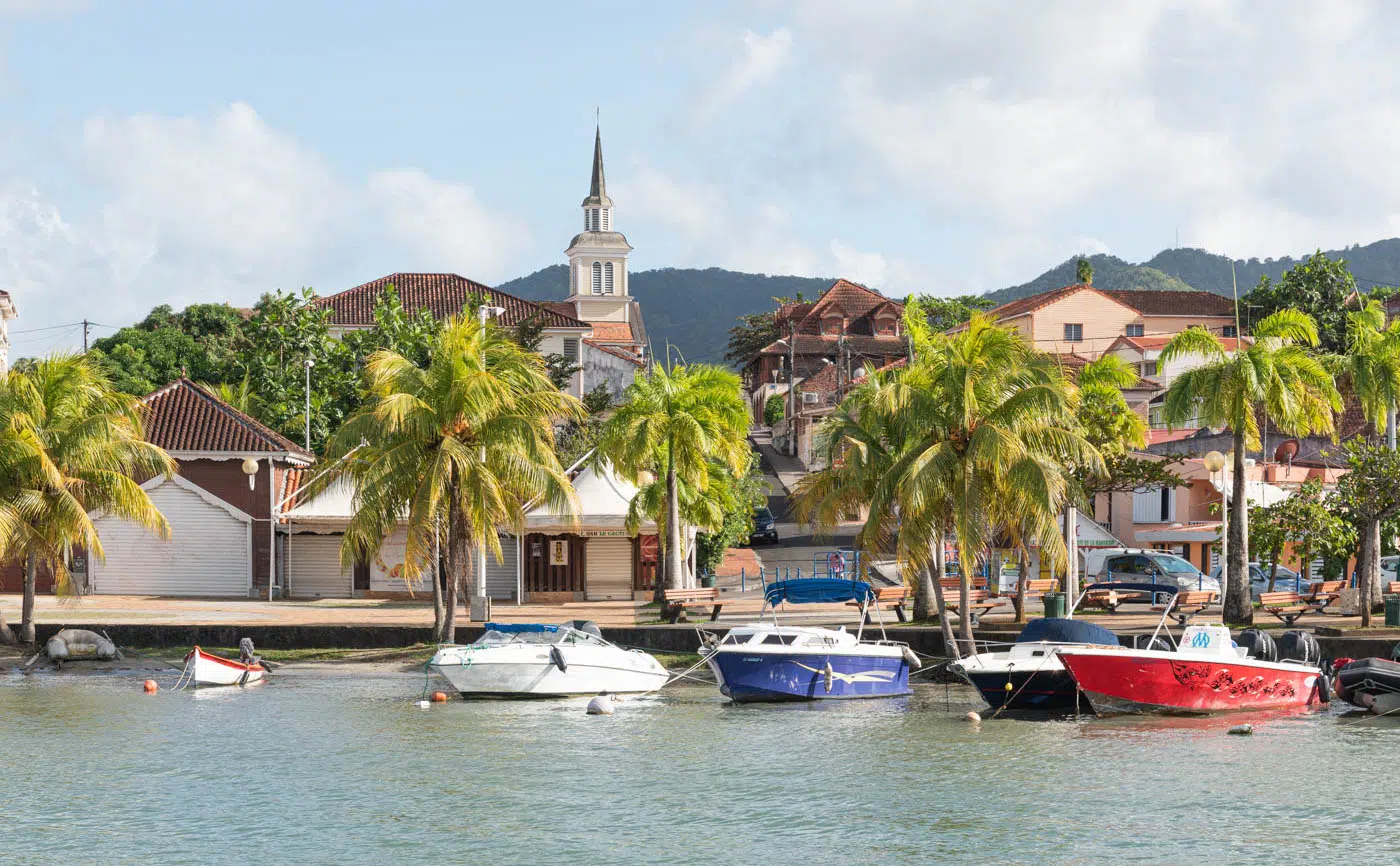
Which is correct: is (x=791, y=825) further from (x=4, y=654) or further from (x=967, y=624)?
(x=4, y=654)

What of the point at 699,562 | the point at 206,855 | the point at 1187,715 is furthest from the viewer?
the point at 699,562

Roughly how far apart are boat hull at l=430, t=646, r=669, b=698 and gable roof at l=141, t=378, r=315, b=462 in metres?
18.7

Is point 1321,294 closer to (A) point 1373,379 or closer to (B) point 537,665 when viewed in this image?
(A) point 1373,379

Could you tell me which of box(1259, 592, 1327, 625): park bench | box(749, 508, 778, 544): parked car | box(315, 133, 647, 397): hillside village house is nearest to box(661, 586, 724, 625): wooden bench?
box(1259, 592, 1327, 625): park bench

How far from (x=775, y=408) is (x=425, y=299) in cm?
2796

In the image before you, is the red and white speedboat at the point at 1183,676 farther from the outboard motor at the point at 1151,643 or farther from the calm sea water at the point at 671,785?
the calm sea water at the point at 671,785

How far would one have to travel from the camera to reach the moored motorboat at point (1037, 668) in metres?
31.1

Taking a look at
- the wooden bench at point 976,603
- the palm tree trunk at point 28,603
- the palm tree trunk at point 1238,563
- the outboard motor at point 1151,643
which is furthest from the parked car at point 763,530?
the palm tree trunk at point 28,603

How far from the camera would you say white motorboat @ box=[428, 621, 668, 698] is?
3341cm

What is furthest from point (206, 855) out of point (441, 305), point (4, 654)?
point (441, 305)

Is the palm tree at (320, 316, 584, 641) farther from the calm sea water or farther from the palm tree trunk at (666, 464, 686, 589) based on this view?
the palm tree trunk at (666, 464, 686, 589)

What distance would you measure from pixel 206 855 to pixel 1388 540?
38546 millimetres

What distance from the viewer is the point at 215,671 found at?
3575cm

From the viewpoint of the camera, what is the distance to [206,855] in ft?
65.4
